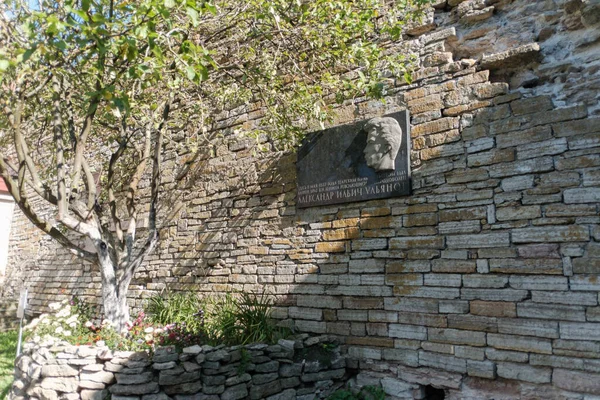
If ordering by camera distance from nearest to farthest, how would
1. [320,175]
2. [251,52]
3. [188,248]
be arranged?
[320,175] → [251,52] → [188,248]

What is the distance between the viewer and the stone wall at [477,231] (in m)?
3.59

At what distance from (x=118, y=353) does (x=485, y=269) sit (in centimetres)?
305

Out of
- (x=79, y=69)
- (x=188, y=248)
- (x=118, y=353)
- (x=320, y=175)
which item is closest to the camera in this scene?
(x=118, y=353)

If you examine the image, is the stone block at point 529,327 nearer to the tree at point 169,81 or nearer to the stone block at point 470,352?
the stone block at point 470,352

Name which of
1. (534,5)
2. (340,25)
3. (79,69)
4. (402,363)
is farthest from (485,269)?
(79,69)

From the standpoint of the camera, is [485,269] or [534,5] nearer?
[485,269]

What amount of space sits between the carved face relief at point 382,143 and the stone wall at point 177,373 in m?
1.81

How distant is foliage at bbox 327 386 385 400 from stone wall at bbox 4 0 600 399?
0.12 metres

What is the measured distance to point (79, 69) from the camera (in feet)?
15.2

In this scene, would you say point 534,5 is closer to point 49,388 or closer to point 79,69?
point 79,69

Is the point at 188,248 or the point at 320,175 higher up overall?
the point at 320,175

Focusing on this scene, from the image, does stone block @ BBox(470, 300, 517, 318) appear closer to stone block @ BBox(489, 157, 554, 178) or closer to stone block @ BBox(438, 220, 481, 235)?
stone block @ BBox(438, 220, 481, 235)

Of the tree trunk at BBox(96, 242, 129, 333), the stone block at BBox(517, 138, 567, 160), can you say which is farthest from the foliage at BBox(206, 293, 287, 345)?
the stone block at BBox(517, 138, 567, 160)

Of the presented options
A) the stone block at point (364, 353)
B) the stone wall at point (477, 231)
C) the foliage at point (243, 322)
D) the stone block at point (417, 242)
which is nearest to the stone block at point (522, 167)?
the stone wall at point (477, 231)
